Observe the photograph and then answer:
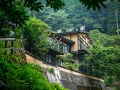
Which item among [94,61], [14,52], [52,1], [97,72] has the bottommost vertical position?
[97,72]

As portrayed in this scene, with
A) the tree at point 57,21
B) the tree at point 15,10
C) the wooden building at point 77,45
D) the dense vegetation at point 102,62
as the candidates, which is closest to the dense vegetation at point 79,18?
the tree at point 57,21

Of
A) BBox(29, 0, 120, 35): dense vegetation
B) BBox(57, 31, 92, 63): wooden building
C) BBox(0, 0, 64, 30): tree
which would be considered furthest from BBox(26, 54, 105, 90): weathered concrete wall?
BBox(29, 0, 120, 35): dense vegetation

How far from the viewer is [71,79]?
19.3 meters

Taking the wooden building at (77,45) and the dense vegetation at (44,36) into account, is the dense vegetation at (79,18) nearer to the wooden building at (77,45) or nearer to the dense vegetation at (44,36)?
the dense vegetation at (44,36)

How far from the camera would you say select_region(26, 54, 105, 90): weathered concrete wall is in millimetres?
15446

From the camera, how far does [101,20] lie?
166 ft

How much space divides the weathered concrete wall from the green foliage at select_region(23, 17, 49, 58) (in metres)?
1.01

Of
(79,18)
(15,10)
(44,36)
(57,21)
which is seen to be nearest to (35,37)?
(44,36)

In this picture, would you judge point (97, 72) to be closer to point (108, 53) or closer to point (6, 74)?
point (108, 53)

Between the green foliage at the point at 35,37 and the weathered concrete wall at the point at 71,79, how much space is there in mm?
1008

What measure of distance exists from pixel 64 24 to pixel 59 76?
1156 inches

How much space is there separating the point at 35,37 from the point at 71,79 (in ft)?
25.2

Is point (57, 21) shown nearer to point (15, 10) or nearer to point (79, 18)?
point (79, 18)

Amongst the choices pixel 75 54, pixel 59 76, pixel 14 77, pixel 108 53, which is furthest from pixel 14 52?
pixel 75 54
